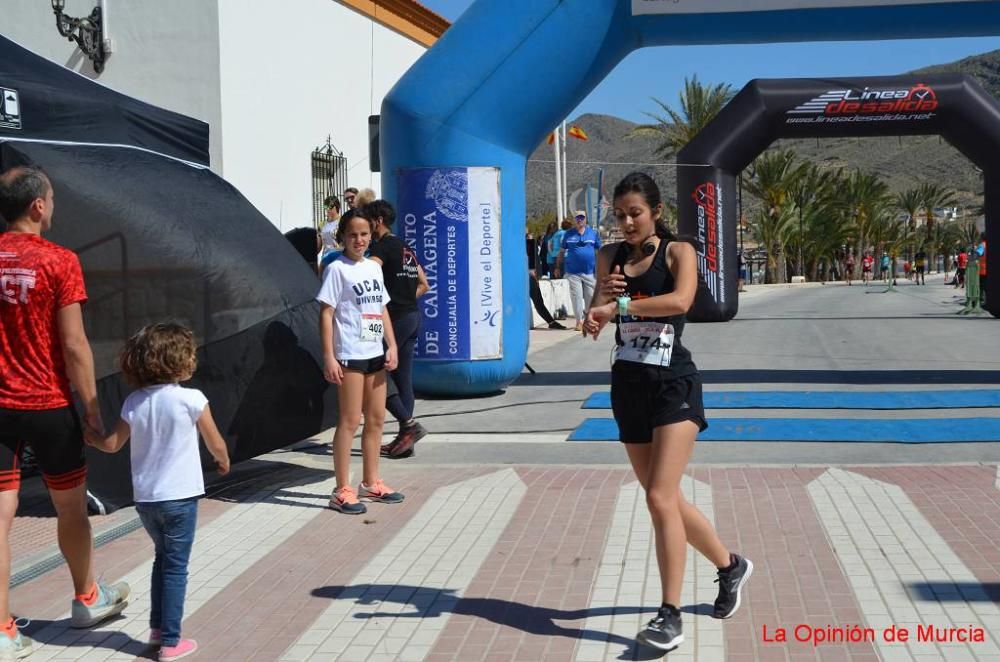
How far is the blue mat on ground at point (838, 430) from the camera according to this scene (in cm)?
Result: 830

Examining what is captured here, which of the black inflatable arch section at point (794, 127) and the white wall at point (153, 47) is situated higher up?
the white wall at point (153, 47)

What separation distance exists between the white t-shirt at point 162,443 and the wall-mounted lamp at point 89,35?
45.6 feet

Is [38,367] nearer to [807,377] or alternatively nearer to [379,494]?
[379,494]

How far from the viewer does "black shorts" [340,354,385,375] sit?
21.5ft

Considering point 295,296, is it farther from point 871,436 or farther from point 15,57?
point 871,436

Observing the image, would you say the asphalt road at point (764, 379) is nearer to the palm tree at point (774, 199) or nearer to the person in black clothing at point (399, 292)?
the person in black clothing at point (399, 292)

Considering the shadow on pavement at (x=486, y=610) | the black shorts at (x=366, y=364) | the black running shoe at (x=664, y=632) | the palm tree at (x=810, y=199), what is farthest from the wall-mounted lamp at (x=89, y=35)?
the palm tree at (x=810, y=199)

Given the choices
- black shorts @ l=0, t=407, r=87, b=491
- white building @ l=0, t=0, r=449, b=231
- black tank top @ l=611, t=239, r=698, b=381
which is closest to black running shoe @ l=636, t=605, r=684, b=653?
black tank top @ l=611, t=239, r=698, b=381

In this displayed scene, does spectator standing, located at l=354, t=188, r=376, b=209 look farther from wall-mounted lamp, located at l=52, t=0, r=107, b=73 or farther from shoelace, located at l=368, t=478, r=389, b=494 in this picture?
wall-mounted lamp, located at l=52, t=0, r=107, b=73

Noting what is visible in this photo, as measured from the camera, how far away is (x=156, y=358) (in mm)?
4203

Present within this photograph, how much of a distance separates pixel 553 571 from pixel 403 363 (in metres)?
2.79

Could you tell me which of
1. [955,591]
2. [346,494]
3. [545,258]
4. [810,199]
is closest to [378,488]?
[346,494]

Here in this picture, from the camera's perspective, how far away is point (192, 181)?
7332 millimetres

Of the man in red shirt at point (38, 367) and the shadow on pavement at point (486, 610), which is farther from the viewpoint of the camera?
the shadow on pavement at point (486, 610)
